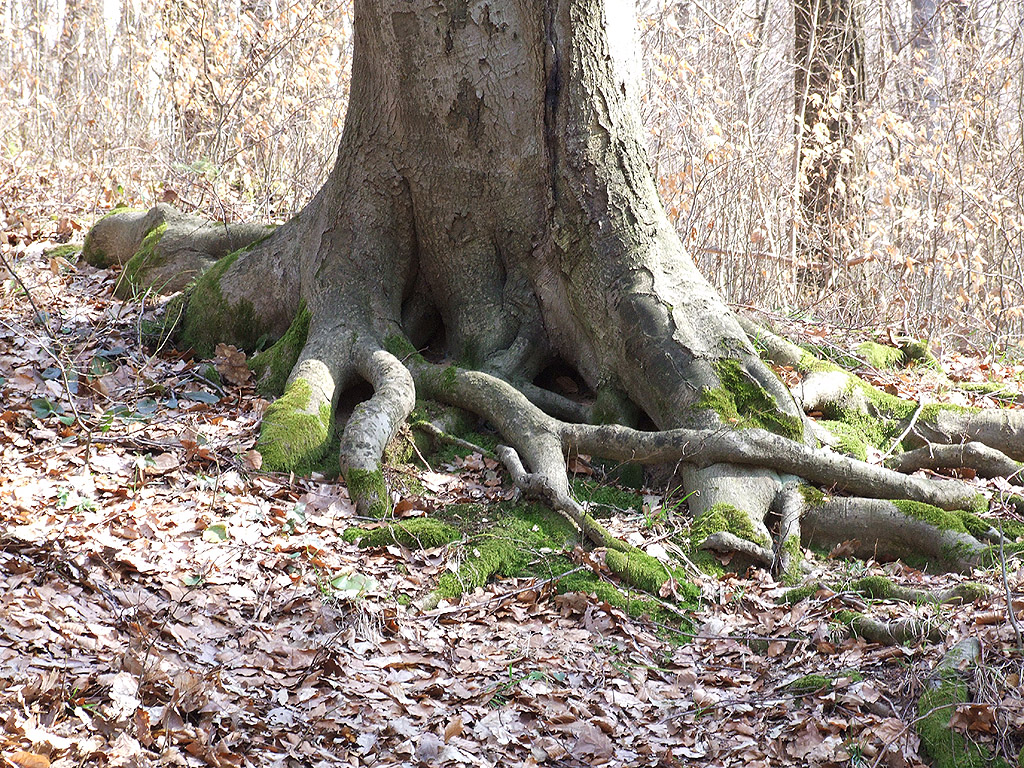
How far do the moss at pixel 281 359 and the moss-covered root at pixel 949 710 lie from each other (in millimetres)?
4476

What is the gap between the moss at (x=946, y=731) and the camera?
2.92m

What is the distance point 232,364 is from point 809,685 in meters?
4.66

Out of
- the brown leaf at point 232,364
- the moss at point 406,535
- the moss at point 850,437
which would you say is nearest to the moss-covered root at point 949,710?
the moss at point 406,535

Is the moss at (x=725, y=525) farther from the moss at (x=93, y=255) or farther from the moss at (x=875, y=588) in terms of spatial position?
the moss at (x=93, y=255)

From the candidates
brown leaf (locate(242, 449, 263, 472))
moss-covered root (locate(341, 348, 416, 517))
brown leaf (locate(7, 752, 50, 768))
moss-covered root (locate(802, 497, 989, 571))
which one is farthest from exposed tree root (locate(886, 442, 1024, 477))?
brown leaf (locate(7, 752, 50, 768))

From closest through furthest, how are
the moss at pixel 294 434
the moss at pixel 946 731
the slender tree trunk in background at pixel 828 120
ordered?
the moss at pixel 946 731 → the moss at pixel 294 434 → the slender tree trunk in background at pixel 828 120

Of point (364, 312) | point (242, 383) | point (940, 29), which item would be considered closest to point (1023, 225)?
point (940, 29)

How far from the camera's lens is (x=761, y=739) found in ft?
10.9

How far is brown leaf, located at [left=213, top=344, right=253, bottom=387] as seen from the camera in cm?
643

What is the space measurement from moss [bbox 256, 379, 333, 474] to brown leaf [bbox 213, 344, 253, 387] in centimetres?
96

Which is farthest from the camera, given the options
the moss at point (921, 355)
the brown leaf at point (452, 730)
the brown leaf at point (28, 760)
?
the moss at point (921, 355)

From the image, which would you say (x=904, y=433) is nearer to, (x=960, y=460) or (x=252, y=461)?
(x=960, y=460)

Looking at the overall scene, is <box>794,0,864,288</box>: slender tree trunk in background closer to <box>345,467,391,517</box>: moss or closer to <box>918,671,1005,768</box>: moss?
<box>345,467,391,517</box>: moss

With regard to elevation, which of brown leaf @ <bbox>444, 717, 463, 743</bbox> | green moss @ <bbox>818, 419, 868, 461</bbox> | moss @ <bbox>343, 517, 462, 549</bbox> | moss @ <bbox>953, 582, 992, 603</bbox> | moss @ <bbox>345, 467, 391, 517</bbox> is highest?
green moss @ <bbox>818, 419, 868, 461</bbox>
